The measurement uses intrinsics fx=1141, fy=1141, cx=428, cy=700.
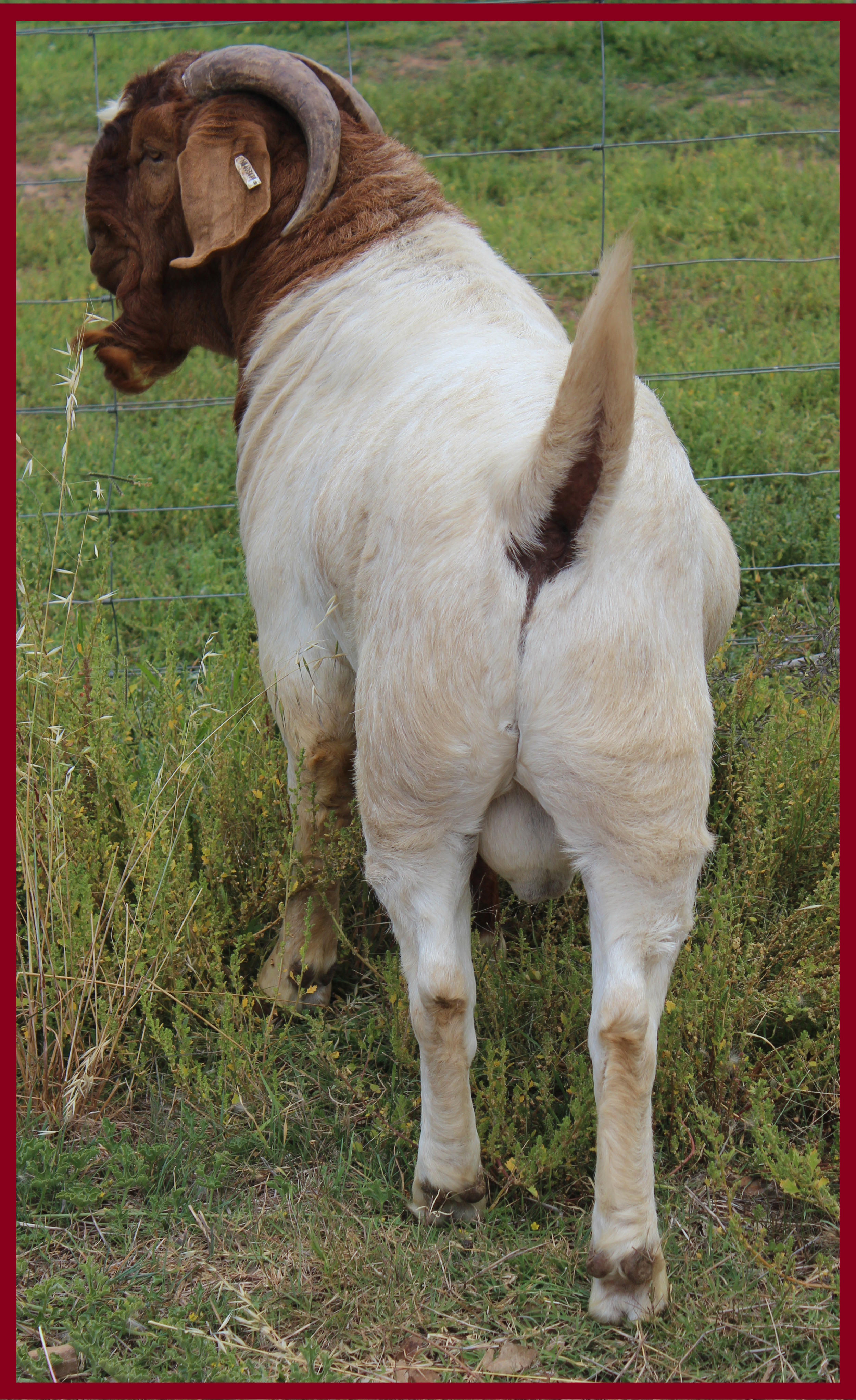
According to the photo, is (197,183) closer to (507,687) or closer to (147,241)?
(147,241)

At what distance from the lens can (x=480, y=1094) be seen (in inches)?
99.7

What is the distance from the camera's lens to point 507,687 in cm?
208

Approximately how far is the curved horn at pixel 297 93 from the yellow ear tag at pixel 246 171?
0.13 metres

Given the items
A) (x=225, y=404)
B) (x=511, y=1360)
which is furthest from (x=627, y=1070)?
(x=225, y=404)

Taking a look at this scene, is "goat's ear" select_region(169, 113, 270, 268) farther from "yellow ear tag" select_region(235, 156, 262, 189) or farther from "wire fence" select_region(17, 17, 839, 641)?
"wire fence" select_region(17, 17, 839, 641)

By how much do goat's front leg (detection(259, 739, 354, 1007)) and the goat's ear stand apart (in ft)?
4.50

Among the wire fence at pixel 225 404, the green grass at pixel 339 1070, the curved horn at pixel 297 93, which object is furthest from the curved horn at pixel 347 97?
the green grass at pixel 339 1070

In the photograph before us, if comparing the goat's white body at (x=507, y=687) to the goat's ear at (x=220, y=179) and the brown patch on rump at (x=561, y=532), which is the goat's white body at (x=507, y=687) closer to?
the brown patch on rump at (x=561, y=532)

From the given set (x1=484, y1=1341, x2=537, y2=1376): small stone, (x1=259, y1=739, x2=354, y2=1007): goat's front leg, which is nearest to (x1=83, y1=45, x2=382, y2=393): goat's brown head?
(x1=259, y1=739, x2=354, y2=1007): goat's front leg

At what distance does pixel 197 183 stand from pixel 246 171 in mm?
141

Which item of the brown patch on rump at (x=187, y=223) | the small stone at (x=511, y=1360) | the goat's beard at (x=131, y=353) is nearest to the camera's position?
the small stone at (x=511, y=1360)

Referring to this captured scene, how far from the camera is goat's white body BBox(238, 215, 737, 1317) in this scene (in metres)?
2.06

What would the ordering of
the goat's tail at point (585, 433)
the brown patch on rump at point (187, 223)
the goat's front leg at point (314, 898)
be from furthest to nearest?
1. the brown patch on rump at point (187, 223)
2. the goat's front leg at point (314, 898)
3. the goat's tail at point (585, 433)

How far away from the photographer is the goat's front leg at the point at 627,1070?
2.08 meters
